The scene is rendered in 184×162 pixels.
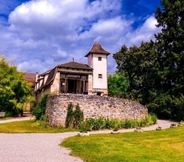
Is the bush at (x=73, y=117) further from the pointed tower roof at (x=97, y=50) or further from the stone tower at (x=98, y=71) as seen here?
the pointed tower roof at (x=97, y=50)

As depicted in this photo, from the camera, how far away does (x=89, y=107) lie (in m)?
21.9

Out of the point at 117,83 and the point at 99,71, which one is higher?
the point at 99,71

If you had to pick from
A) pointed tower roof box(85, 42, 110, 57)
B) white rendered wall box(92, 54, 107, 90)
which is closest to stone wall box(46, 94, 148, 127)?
white rendered wall box(92, 54, 107, 90)

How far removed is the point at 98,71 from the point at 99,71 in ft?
0.50

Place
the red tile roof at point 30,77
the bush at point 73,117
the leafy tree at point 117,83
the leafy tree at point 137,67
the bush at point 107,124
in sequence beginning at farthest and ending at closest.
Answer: the red tile roof at point 30,77 < the leafy tree at point 137,67 < the leafy tree at point 117,83 < the bush at point 73,117 < the bush at point 107,124

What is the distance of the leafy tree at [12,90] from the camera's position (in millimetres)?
28703

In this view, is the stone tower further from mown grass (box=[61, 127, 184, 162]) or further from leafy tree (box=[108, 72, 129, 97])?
mown grass (box=[61, 127, 184, 162])

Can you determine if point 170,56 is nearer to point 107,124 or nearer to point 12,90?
point 107,124

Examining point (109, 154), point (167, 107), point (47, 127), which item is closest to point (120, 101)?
point (47, 127)

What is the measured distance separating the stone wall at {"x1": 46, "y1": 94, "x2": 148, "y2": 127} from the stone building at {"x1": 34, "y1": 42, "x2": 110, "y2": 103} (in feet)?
24.3

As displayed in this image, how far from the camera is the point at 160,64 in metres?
32.9

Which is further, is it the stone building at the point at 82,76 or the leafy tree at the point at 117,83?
the leafy tree at the point at 117,83

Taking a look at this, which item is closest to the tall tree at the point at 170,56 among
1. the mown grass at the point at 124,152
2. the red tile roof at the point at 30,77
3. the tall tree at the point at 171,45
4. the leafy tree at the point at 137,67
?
the tall tree at the point at 171,45

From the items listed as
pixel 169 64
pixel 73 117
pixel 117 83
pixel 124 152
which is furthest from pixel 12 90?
pixel 124 152
